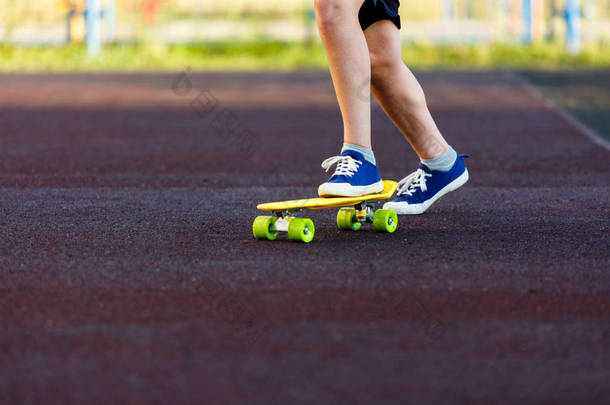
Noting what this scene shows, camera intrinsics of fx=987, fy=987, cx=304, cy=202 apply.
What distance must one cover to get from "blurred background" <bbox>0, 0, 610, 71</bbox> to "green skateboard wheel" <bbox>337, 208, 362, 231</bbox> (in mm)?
12765

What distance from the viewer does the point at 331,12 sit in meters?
3.94

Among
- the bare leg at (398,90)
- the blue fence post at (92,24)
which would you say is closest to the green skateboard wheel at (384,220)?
the bare leg at (398,90)

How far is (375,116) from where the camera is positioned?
32.0ft

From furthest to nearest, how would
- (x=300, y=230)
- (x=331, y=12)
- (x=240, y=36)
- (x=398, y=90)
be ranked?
(x=240, y=36) < (x=398, y=90) < (x=331, y=12) < (x=300, y=230)

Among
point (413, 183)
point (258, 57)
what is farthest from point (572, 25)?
point (413, 183)

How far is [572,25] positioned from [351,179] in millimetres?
15142

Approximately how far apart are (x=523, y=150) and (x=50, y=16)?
591 inches

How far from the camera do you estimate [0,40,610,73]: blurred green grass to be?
656 inches

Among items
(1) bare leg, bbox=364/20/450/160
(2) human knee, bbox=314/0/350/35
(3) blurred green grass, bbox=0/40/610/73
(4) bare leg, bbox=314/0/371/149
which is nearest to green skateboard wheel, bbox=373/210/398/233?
(4) bare leg, bbox=314/0/371/149

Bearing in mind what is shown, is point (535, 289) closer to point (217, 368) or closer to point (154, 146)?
point (217, 368)

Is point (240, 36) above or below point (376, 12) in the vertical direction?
below

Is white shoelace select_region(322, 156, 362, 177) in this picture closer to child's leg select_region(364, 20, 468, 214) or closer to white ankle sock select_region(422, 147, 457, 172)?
child's leg select_region(364, 20, 468, 214)

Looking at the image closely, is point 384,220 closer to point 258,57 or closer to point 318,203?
point 318,203

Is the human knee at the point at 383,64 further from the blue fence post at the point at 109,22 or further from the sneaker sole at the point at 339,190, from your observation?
the blue fence post at the point at 109,22
